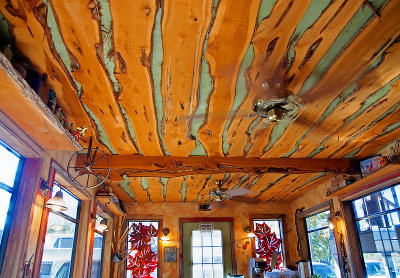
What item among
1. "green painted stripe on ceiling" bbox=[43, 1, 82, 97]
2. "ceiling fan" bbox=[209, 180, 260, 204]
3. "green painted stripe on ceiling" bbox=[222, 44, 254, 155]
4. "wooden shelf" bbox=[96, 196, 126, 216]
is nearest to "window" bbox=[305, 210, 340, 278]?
"ceiling fan" bbox=[209, 180, 260, 204]

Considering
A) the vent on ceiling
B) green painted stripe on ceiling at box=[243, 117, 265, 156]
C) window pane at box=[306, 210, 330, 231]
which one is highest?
green painted stripe on ceiling at box=[243, 117, 265, 156]

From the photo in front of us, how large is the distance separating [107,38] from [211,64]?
804 millimetres

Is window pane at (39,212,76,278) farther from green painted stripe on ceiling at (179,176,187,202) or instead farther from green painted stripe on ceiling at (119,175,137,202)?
green painted stripe on ceiling at (179,176,187,202)

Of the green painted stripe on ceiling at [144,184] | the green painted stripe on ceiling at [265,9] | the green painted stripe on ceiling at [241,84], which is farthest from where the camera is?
the green painted stripe on ceiling at [144,184]

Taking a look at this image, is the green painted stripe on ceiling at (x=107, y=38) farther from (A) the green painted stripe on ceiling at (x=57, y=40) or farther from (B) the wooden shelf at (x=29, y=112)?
(B) the wooden shelf at (x=29, y=112)

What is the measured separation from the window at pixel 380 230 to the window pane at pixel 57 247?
4.73 metres

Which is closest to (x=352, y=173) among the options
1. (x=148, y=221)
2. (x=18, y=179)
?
(x=18, y=179)

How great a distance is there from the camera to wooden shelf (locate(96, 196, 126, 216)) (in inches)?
214

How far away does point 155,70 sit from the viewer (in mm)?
2498

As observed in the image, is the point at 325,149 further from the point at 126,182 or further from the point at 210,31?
the point at 126,182

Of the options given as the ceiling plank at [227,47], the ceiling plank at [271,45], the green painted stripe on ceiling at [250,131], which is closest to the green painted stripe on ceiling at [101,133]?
the ceiling plank at [227,47]

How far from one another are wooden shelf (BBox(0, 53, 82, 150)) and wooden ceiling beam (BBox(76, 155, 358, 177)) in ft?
4.31

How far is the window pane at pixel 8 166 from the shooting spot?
2.72 m

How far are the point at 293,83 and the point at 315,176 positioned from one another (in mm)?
3491
